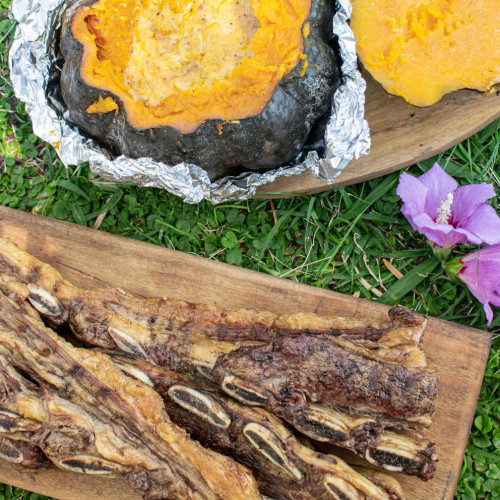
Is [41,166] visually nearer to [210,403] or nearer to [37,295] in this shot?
[37,295]

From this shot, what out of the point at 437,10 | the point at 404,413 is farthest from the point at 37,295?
the point at 437,10

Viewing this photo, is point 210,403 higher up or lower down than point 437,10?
lower down

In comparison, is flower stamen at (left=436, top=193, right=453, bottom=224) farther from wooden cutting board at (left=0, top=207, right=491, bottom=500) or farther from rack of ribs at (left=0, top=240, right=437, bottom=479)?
rack of ribs at (left=0, top=240, right=437, bottom=479)

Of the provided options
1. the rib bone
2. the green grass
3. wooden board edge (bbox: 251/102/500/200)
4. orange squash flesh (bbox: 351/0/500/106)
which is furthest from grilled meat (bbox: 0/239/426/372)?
orange squash flesh (bbox: 351/0/500/106)

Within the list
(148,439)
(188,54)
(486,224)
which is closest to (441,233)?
(486,224)

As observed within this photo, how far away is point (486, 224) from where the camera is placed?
2.46 m

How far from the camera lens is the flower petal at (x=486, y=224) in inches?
96.0

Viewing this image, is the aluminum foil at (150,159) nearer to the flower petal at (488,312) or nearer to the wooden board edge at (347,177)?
the wooden board edge at (347,177)

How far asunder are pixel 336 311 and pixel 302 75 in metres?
0.97

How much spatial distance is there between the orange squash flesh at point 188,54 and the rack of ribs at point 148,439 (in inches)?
38.7

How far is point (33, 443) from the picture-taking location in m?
2.12

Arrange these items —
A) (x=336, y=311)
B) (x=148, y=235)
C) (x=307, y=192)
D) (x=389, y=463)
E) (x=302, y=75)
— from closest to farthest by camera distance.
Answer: (x=389, y=463) < (x=302, y=75) < (x=336, y=311) < (x=307, y=192) < (x=148, y=235)

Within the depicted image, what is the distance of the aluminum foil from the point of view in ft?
7.64

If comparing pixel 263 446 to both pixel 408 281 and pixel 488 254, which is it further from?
pixel 488 254
